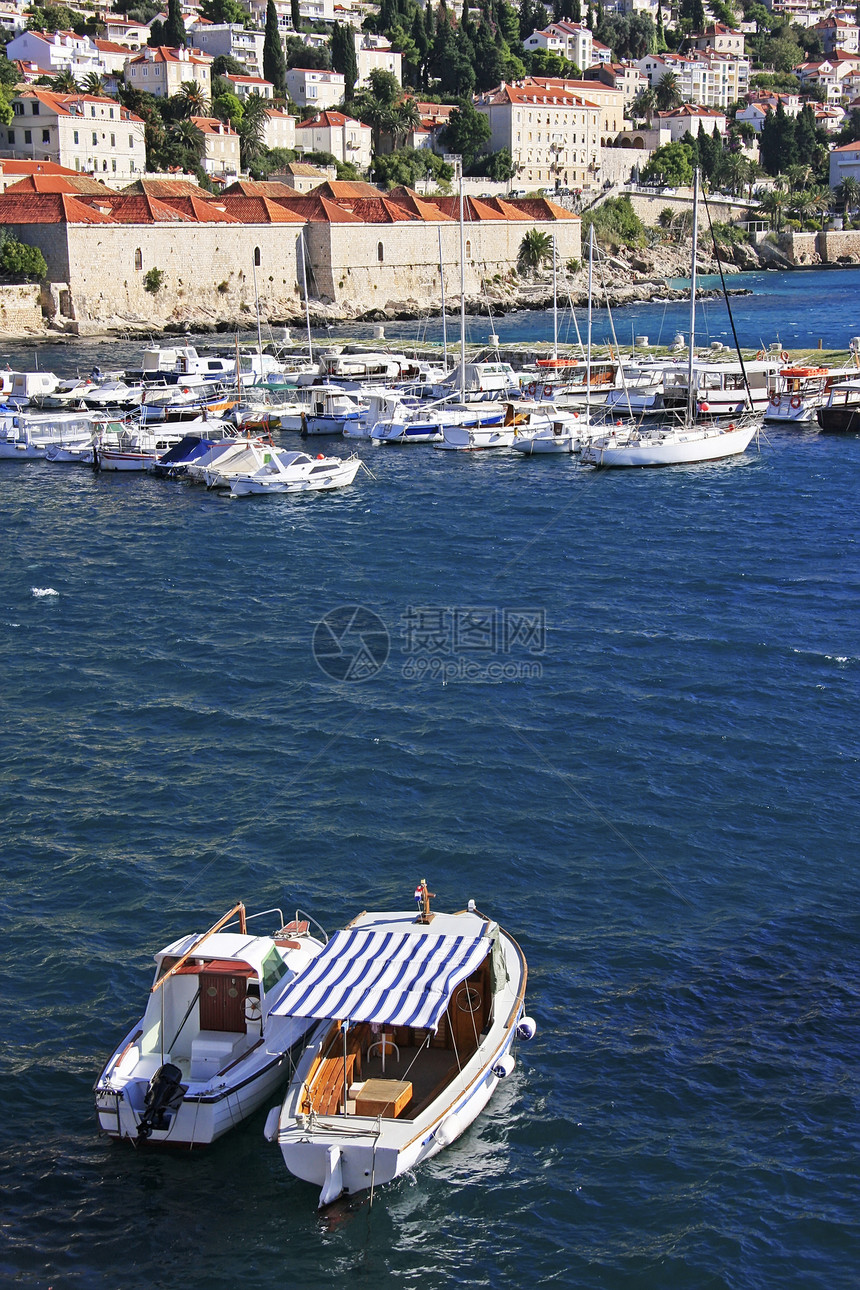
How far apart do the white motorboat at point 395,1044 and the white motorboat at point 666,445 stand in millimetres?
25251

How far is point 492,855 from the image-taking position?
1434 centimetres

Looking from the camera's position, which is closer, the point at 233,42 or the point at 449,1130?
the point at 449,1130

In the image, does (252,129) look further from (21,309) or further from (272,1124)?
(272,1124)

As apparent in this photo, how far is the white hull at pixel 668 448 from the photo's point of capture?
35188 millimetres

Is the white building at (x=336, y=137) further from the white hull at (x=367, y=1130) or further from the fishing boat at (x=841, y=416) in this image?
the white hull at (x=367, y=1130)

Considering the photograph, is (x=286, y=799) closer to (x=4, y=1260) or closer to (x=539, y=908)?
(x=539, y=908)

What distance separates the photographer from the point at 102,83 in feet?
312

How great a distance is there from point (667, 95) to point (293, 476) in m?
117

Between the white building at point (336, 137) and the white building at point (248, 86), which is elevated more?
the white building at point (248, 86)

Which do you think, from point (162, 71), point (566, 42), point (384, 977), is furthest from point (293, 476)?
point (566, 42)

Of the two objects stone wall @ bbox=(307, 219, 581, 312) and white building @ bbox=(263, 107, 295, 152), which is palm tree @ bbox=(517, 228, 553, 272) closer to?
stone wall @ bbox=(307, 219, 581, 312)

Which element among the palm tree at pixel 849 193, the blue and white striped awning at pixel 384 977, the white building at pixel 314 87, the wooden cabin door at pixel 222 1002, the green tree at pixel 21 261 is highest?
the white building at pixel 314 87

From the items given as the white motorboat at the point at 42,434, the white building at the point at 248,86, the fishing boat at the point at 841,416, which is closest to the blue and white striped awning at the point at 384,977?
the white motorboat at the point at 42,434

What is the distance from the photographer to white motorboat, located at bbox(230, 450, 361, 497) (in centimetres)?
3244
